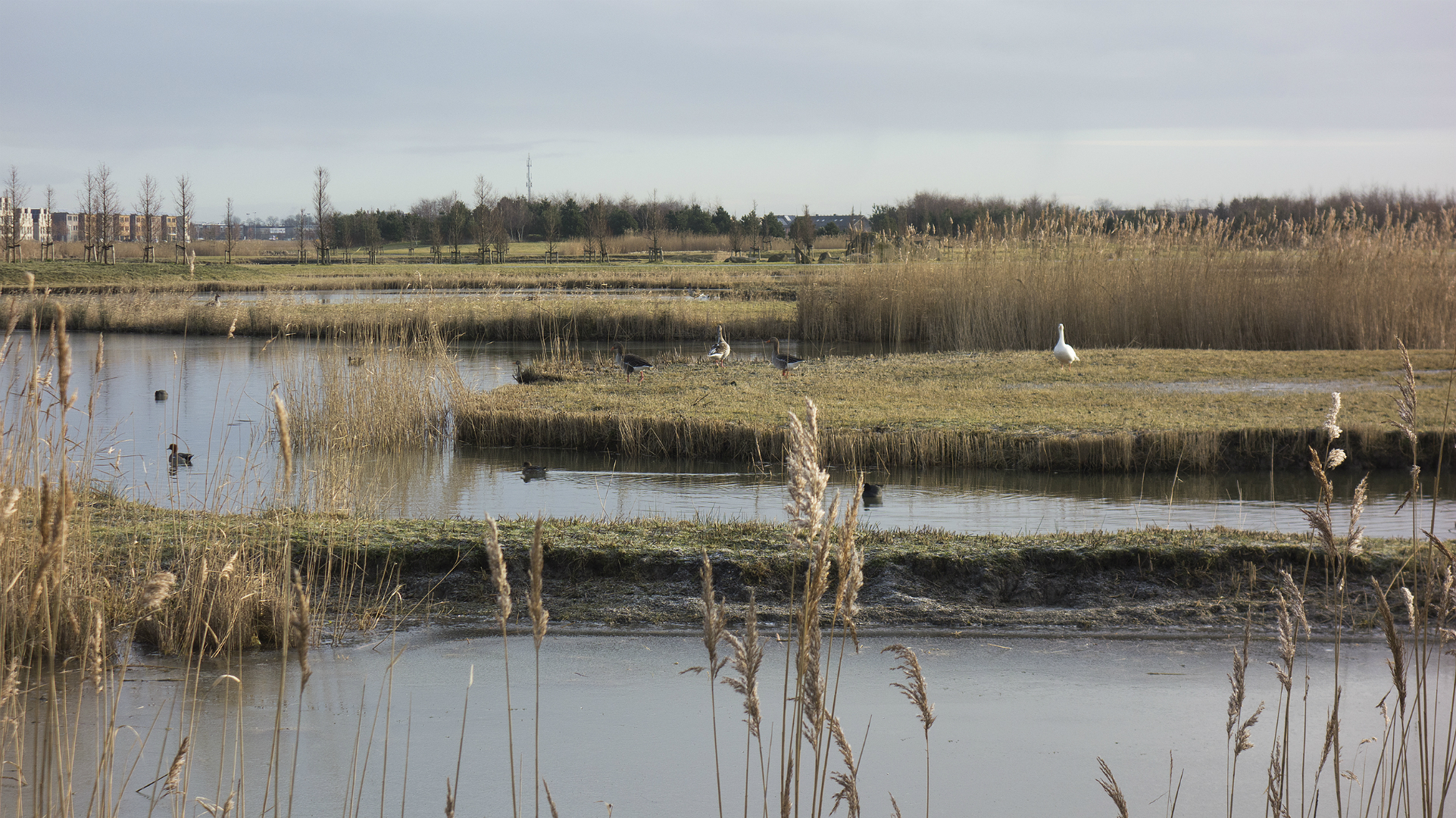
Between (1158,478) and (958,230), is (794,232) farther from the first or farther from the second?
(1158,478)

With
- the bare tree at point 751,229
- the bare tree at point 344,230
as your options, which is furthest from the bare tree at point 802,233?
the bare tree at point 344,230

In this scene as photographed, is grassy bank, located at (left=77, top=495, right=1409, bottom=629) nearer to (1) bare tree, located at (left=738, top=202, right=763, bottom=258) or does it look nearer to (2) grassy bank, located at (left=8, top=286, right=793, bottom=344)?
(2) grassy bank, located at (left=8, top=286, right=793, bottom=344)

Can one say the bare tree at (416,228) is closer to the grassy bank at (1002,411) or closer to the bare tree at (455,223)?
the bare tree at (455,223)

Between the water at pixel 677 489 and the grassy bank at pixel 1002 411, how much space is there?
289 millimetres

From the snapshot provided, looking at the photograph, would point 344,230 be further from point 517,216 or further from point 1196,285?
point 1196,285

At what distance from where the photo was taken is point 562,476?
32.5 feet

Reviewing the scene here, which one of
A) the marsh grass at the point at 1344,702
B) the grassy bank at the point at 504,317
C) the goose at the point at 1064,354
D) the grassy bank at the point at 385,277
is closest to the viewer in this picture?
the marsh grass at the point at 1344,702

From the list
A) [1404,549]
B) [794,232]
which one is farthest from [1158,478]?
[794,232]

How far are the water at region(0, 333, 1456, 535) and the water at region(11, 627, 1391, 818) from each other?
2070 mm

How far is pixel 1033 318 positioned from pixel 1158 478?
875cm

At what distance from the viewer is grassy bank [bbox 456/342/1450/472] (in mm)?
9836

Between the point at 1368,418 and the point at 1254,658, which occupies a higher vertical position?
the point at 1368,418

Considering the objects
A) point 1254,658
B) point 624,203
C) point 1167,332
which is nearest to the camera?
point 1254,658

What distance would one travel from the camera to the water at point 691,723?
11.0 ft
